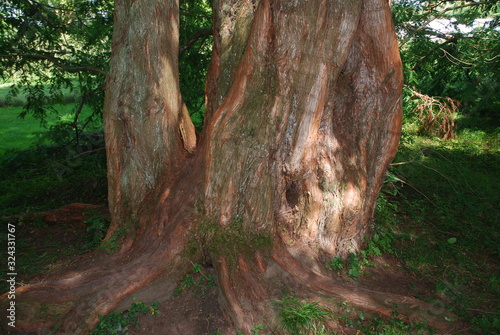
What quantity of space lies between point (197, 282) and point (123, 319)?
2.22 feet

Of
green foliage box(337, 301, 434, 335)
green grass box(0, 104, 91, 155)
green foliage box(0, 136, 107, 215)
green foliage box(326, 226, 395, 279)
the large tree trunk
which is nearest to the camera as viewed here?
green foliage box(337, 301, 434, 335)

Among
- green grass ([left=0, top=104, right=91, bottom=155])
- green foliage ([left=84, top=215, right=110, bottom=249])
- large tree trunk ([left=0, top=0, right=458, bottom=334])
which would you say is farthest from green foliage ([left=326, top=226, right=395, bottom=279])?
green grass ([left=0, top=104, right=91, bottom=155])

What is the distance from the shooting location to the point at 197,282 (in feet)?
11.5

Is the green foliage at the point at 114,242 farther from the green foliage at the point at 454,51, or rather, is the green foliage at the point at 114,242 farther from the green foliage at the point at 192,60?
the green foliage at the point at 454,51

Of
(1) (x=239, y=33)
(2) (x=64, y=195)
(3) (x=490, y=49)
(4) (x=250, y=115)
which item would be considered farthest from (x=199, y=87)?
(3) (x=490, y=49)

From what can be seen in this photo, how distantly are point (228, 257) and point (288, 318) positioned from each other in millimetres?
726

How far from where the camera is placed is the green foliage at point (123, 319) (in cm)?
315

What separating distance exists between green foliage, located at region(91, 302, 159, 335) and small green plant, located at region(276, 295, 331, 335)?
3.53ft

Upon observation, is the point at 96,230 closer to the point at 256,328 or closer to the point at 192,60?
the point at 256,328

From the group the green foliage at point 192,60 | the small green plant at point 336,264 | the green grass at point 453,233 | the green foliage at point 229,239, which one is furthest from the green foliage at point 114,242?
the green foliage at point 192,60

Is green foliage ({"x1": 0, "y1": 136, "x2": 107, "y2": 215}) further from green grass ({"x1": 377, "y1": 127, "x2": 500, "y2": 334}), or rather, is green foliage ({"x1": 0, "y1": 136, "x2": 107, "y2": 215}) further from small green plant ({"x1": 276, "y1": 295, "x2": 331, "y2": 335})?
green grass ({"x1": 377, "y1": 127, "x2": 500, "y2": 334})

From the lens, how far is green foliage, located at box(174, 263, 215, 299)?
3469 mm

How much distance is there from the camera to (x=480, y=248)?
4859 mm

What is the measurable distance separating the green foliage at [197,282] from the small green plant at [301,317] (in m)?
0.65
